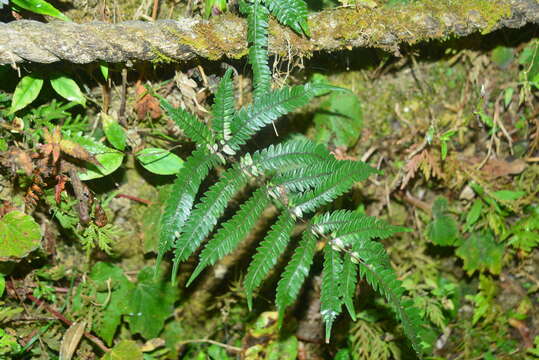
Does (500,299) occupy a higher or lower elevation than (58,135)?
lower

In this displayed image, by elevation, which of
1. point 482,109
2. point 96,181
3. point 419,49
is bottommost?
point 96,181

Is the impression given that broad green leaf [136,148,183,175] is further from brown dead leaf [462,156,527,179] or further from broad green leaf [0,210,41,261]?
brown dead leaf [462,156,527,179]

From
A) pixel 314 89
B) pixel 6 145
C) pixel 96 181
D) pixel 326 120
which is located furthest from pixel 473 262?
pixel 6 145

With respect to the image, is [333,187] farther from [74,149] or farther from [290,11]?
[74,149]

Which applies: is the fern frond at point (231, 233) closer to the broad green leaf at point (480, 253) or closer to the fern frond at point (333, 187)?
the fern frond at point (333, 187)

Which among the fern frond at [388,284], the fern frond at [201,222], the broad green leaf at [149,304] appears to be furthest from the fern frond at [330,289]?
the broad green leaf at [149,304]

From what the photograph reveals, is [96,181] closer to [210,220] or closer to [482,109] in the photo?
[210,220]

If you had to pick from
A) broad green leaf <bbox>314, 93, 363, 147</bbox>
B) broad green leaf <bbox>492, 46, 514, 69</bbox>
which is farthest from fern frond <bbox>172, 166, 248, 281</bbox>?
broad green leaf <bbox>492, 46, 514, 69</bbox>

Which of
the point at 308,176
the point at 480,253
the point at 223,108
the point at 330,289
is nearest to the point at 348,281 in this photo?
the point at 330,289
